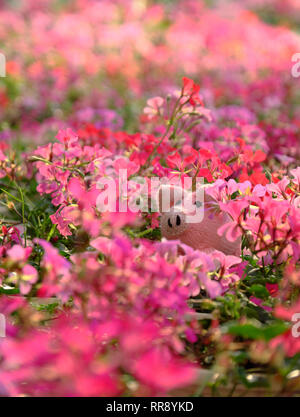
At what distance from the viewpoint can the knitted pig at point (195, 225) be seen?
113cm

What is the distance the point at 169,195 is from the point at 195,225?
0.09 m

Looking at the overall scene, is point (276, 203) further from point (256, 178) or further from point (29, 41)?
point (29, 41)

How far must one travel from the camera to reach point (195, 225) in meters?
1.13

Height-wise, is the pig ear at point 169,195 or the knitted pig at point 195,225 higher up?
the pig ear at point 169,195

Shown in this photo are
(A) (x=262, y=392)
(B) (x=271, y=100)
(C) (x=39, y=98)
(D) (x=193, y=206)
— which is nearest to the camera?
(A) (x=262, y=392)

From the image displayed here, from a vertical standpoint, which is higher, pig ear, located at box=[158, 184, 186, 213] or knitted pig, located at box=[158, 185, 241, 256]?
pig ear, located at box=[158, 184, 186, 213]

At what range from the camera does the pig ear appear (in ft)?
3.84

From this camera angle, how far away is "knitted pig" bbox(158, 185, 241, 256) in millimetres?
1127

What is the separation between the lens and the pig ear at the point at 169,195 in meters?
1.17

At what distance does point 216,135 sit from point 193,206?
66 centimetres

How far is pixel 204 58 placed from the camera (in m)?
4.47

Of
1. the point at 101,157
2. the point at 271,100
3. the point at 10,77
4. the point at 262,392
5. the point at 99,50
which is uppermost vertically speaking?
the point at 99,50

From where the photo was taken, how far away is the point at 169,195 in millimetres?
1175

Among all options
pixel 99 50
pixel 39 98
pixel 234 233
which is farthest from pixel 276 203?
pixel 99 50
